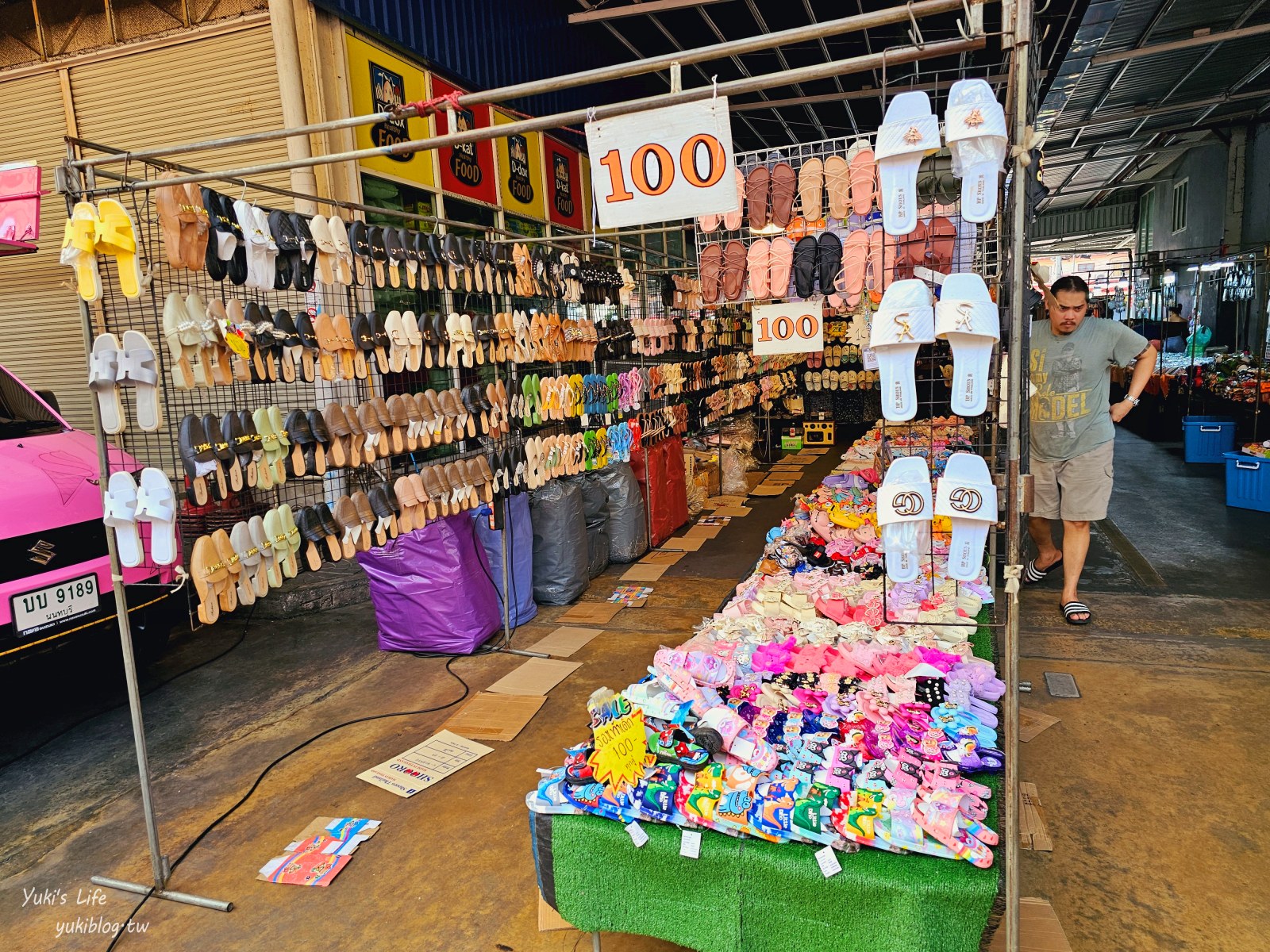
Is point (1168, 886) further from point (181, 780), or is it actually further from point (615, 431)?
point (615, 431)

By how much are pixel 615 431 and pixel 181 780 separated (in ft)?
12.4

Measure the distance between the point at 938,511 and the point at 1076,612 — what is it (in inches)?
127

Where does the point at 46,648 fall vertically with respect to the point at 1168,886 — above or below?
above

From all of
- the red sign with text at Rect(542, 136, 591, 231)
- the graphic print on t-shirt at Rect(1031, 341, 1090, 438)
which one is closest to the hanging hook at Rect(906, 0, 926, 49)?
the graphic print on t-shirt at Rect(1031, 341, 1090, 438)

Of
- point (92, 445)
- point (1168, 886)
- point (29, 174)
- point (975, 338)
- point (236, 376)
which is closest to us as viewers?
point (975, 338)

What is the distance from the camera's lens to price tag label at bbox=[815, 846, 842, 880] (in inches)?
73.2

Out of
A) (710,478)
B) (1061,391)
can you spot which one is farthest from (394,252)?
(710,478)

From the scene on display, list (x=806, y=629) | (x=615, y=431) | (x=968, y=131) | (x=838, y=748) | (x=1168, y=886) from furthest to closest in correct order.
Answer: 1. (x=615, y=431)
2. (x=806, y=629)
3. (x=1168, y=886)
4. (x=838, y=748)
5. (x=968, y=131)

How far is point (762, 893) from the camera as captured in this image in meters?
1.94

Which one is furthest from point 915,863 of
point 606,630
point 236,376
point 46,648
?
point 46,648

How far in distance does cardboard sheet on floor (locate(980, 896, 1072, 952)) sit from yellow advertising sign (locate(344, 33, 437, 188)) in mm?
5729

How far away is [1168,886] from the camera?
2422 mm

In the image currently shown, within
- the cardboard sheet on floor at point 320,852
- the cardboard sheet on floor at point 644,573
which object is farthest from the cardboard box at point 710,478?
the cardboard sheet on floor at point 320,852

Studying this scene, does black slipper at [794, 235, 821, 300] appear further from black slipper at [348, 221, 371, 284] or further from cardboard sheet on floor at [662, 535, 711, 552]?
cardboard sheet on floor at [662, 535, 711, 552]
